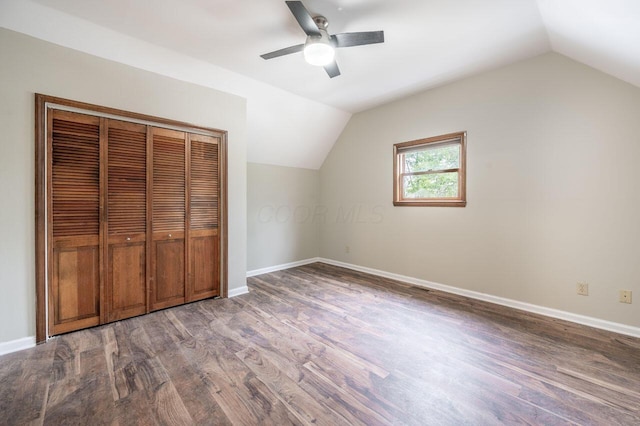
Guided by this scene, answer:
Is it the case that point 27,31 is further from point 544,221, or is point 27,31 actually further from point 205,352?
point 544,221

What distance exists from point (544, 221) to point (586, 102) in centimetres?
123

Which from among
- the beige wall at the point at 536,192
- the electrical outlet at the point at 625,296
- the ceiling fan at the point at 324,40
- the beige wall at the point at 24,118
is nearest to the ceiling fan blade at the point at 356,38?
the ceiling fan at the point at 324,40

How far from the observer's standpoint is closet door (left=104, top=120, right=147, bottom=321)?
257cm

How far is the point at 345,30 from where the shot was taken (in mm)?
2383

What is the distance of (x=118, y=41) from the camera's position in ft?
8.00

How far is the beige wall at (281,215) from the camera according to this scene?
443cm

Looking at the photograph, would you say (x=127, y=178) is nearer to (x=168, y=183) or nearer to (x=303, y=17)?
(x=168, y=183)

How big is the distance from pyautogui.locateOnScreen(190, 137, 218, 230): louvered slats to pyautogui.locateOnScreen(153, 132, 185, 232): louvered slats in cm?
12

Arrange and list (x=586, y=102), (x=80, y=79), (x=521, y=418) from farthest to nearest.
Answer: (x=586, y=102) → (x=80, y=79) → (x=521, y=418)

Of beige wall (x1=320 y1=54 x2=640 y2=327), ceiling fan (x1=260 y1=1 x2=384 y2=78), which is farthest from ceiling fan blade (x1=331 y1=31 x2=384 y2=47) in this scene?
beige wall (x1=320 y1=54 x2=640 y2=327)

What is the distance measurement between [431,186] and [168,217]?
3.48 m

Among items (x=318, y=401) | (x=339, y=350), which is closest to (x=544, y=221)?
(x=339, y=350)

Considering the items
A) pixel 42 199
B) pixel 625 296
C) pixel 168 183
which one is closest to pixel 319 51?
pixel 168 183

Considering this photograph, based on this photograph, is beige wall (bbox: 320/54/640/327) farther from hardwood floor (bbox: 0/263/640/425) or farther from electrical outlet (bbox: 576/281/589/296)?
hardwood floor (bbox: 0/263/640/425)
